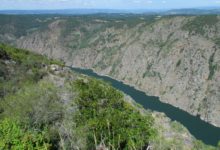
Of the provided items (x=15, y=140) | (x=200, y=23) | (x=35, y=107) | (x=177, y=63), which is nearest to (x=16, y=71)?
(x=35, y=107)

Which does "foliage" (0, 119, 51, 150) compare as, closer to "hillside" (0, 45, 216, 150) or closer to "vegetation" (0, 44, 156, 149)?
"hillside" (0, 45, 216, 150)

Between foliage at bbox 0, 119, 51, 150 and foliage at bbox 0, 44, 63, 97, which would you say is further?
foliage at bbox 0, 44, 63, 97

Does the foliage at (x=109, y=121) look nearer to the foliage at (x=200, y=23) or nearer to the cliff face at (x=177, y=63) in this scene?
the cliff face at (x=177, y=63)

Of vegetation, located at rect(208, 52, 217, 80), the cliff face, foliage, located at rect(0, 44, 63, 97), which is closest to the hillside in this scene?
foliage, located at rect(0, 44, 63, 97)

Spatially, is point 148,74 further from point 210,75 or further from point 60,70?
point 60,70

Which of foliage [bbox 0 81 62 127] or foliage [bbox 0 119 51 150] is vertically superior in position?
foliage [bbox 0 119 51 150]

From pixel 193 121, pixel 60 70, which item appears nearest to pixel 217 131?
pixel 193 121

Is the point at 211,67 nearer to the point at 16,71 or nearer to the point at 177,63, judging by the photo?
the point at 177,63

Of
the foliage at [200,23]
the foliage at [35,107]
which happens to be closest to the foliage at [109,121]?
the foliage at [35,107]
